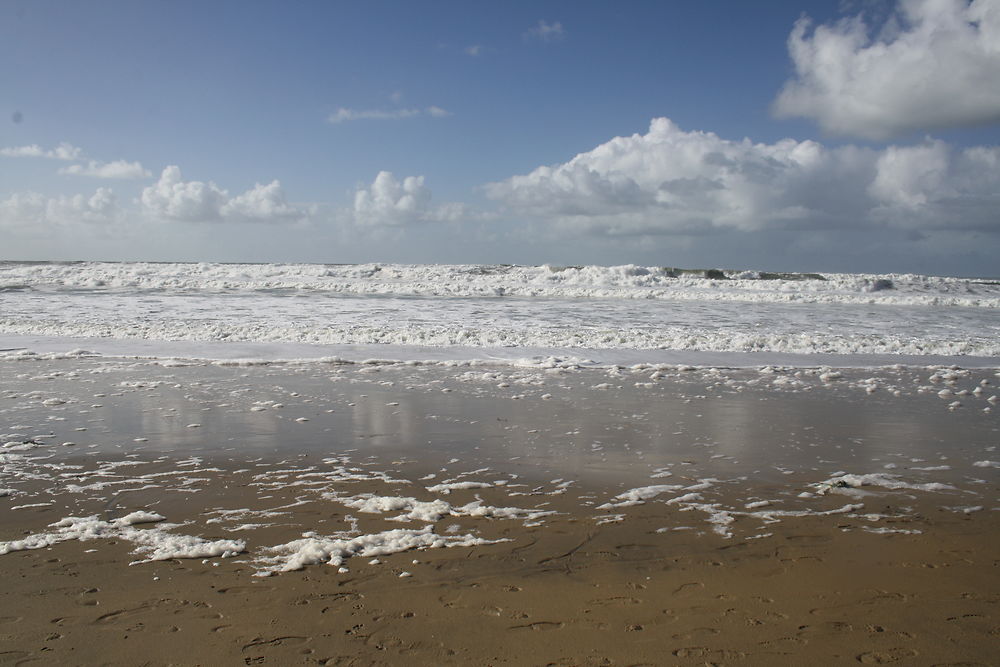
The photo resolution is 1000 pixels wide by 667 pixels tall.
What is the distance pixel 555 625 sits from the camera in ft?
9.25

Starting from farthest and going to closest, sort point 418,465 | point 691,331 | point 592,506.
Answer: point 691,331, point 418,465, point 592,506

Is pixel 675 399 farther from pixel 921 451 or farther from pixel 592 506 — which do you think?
pixel 592 506

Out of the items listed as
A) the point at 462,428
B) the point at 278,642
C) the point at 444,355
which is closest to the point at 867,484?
the point at 462,428

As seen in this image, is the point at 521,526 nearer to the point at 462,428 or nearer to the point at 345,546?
the point at 345,546

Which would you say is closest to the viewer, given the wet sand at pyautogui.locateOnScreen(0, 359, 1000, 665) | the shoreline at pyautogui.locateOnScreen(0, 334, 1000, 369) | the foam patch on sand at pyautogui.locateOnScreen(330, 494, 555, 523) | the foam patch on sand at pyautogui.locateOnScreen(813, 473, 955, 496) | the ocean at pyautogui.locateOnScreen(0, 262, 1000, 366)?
the wet sand at pyautogui.locateOnScreen(0, 359, 1000, 665)

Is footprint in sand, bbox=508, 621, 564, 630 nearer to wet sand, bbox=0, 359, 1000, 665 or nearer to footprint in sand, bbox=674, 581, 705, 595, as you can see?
wet sand, bbox=0, 359, 1000, 665

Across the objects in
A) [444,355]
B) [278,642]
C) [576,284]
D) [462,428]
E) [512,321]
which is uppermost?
[576,284]

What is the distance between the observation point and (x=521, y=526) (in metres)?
3.96

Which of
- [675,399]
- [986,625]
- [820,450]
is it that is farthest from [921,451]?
[986,625]

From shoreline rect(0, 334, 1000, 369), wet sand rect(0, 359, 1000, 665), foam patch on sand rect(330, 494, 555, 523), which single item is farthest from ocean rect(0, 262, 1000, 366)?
foam patch on sand rect(330, 494, 555, 523)

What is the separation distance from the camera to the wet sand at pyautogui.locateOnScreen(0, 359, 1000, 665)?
107 inches

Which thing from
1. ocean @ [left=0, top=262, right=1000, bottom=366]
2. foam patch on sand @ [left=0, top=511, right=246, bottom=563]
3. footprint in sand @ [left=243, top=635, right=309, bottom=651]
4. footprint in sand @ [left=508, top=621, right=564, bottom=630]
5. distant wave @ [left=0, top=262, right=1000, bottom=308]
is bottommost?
footprint in sand @ [left=243, top=635, right=309, bottom=651]

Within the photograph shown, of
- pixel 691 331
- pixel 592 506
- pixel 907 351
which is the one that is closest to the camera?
pixel 592 506

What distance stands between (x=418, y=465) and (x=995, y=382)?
27.5ft
